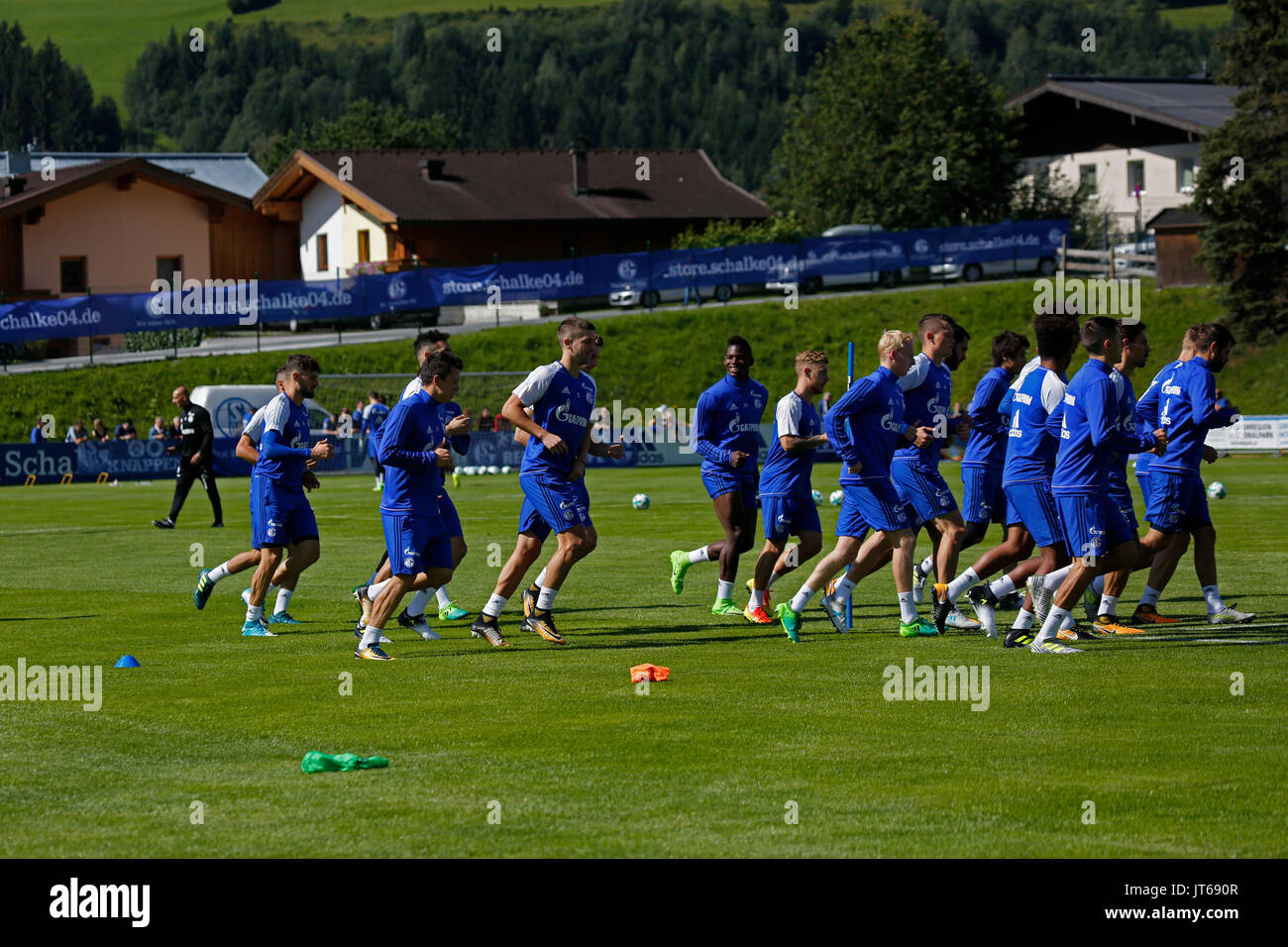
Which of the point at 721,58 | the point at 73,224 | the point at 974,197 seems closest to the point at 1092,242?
the point at 974,197

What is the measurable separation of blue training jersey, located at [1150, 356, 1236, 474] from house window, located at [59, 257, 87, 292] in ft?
185

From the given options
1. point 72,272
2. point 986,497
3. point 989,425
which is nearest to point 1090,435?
point 989,425

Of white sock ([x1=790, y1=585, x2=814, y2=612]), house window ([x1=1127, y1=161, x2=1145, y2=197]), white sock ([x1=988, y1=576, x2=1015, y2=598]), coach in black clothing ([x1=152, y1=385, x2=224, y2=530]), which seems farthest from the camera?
house window ([x1=1127, y1=161, x2=1145, y2=197])

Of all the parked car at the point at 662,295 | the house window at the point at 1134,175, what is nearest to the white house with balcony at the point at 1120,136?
the house window at the point at 1134,175

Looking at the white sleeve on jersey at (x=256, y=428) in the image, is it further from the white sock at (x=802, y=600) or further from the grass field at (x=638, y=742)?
the white sock at (x=802, y=600)

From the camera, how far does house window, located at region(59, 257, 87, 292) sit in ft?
206

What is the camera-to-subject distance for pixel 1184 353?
13016 mm

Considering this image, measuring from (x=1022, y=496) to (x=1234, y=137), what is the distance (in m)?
37.9

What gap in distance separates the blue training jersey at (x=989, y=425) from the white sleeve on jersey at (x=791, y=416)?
145 cm

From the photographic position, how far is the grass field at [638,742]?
6.61 meters

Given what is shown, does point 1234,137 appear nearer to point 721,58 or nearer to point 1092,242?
point 1092,242

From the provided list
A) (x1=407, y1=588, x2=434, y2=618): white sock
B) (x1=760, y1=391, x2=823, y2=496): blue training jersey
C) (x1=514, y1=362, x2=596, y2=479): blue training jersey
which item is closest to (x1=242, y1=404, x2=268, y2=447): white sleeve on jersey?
(x1=407, y1=588, x2=434, y2=618): white sock

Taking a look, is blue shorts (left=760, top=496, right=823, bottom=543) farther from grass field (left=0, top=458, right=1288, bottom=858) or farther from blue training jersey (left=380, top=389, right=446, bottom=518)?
blue training jersey (left=380, top=389, right=446, bottom=518)
